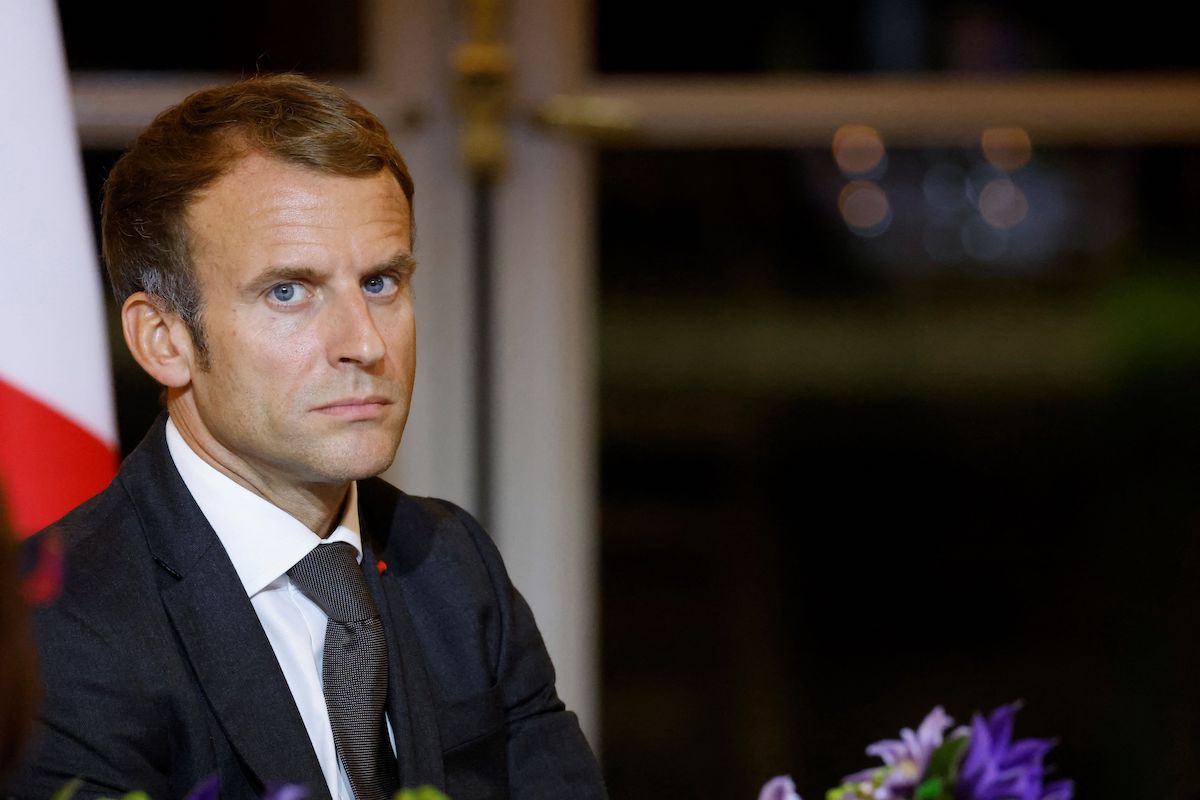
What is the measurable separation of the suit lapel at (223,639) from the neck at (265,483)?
51 mm

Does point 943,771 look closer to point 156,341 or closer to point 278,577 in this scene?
point 278,577

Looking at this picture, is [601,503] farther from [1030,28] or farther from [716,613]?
[1030,28]

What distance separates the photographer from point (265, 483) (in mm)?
1422

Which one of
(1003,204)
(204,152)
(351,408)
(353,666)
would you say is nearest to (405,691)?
(353,666)

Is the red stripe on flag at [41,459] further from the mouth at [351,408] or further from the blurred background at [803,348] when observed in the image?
the blurred background at [803,348]

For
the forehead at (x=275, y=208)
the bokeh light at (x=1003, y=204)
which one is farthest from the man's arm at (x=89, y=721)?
the bokeh light at (x=1003, y=204)

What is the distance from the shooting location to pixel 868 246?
3.43 metres

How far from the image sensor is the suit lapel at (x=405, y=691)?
1389 mm

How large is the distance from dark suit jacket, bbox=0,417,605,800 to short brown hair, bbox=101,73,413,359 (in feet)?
0.53

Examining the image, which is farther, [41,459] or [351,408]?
[41,459]

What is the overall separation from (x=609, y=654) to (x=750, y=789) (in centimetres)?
50

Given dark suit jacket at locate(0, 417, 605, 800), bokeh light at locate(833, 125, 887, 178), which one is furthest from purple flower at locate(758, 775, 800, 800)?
bokeh light at locate(833, 125, 887, 178)

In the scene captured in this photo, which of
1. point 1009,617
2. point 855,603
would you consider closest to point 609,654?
point 855,603

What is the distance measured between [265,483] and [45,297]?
492mm
